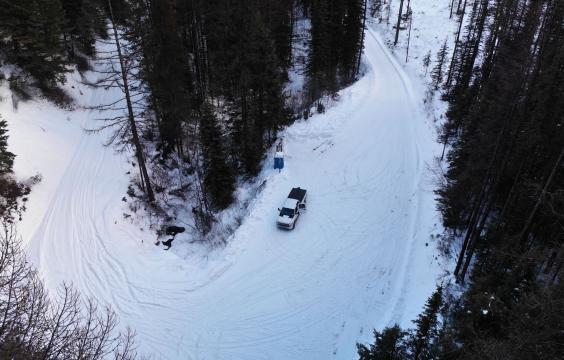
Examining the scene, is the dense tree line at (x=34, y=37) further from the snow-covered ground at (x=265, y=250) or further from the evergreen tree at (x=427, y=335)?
the evergreen tree at (x=427, y=335)

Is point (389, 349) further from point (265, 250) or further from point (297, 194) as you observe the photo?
point (297, 194)

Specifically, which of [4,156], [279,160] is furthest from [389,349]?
[4,156]

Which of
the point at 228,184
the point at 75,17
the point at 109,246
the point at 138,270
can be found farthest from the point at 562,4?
the point at 75,17

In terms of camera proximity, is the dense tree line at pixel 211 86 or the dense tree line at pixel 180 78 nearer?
the dense tree line at pixel 180 78

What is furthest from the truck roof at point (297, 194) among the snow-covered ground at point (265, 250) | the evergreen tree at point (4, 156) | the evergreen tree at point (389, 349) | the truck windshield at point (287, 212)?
the evergreen tree at point (4, 156)

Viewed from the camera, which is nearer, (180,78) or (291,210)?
(291,210)

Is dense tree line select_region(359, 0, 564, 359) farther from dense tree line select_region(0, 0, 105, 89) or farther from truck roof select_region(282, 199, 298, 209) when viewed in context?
dense tree line select_region(0, 0, 105, 89)

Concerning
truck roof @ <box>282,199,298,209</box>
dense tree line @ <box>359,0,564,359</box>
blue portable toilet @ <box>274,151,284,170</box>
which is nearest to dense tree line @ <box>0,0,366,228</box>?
blue portable toilet @ <box>274,151,284,170</box>
